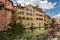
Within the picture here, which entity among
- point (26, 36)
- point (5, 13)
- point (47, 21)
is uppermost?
point (5, 13)

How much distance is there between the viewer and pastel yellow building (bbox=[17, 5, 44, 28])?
98.6 inches

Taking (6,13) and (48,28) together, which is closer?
(6,13)

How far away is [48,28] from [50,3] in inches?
13.9

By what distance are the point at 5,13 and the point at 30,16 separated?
0.35m

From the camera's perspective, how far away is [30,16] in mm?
2551

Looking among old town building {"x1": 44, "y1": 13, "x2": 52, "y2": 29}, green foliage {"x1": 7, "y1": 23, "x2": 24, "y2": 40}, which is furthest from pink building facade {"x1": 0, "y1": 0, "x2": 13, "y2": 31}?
old town building {"x1": 44, "y1": 13, "x2": 52, "y2": 29}

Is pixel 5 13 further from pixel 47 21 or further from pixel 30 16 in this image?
pixel 47 21

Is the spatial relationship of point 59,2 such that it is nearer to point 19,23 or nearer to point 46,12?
point 46,12

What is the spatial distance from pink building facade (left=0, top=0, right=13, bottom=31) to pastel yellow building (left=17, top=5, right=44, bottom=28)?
4.9 inches

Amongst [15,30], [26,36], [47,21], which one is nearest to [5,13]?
[15,30]

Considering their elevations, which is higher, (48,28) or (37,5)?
(37,5)

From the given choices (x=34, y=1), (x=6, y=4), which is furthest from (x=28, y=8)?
(x=6, y=4)

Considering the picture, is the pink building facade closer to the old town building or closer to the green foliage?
the green foliage

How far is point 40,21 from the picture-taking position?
2.57m
